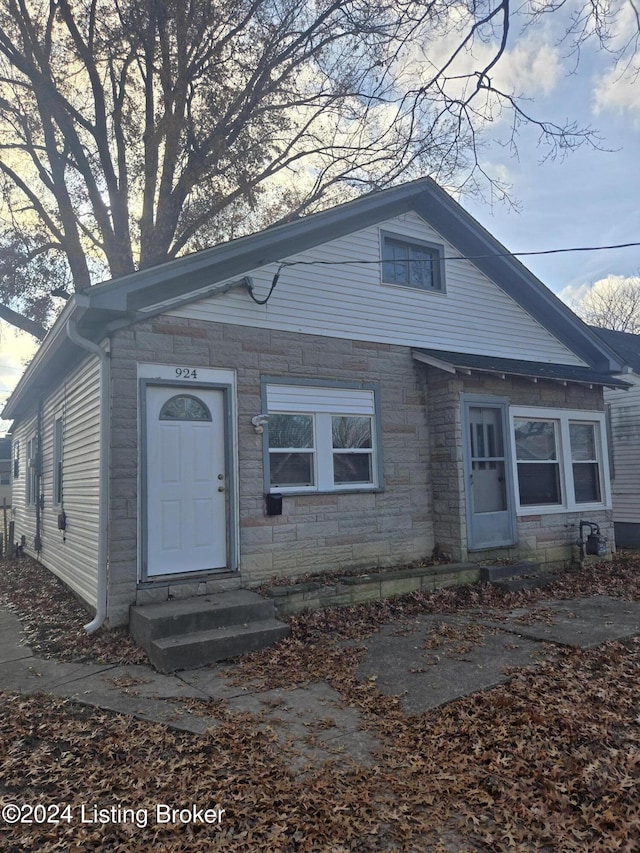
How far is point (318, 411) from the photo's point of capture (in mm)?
7844

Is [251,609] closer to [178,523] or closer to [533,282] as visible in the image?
[178,523]

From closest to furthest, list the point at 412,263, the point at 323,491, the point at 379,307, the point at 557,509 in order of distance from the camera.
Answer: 1. the point at 323,491
2. the point at 379,307
3. the point at 412,263
4. the point at 557,509

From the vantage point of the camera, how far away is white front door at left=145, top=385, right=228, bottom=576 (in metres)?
6.44

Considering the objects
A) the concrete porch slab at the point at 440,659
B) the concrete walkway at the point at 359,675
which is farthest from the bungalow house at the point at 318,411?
the concrete porch slab at the point at 440,659

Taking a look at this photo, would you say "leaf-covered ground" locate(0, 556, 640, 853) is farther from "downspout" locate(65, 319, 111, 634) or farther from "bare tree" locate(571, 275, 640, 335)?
"bare tree" locate(571, 275, 640, 335)

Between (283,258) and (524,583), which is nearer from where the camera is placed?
(283,258)

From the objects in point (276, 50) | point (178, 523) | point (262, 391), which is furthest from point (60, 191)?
point (178, 523)

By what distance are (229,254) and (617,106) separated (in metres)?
4.89

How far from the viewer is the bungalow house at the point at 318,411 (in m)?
6.45

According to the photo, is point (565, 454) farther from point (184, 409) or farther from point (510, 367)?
point (184, 409)

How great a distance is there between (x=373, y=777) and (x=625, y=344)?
17.0m

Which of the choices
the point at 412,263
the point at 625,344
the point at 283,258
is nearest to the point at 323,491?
the point at 283,258

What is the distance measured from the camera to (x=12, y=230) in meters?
15.0

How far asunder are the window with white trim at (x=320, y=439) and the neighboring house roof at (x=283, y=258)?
1690 mm
